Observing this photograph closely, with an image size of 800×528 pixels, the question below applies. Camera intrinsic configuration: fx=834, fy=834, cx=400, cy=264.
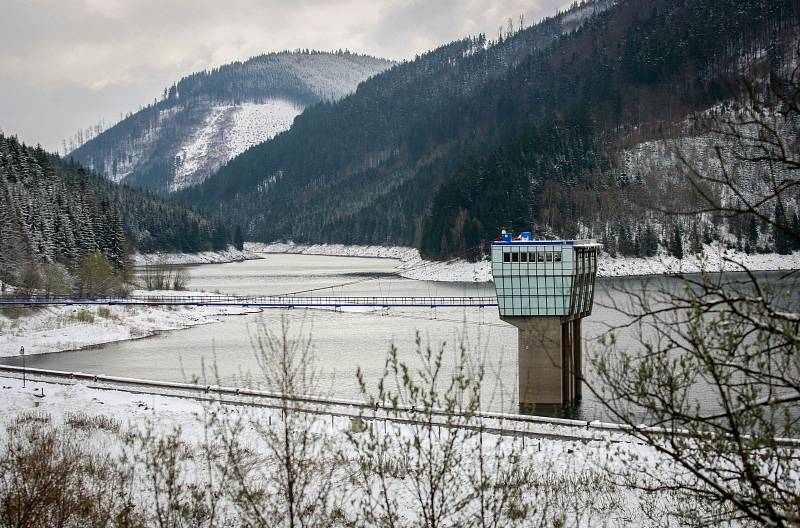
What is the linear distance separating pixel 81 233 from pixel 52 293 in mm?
22882

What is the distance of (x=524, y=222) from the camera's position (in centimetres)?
14475

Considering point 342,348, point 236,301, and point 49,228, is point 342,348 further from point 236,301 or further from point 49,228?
point 49,228

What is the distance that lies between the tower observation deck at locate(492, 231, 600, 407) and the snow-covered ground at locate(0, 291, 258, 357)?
134 ft

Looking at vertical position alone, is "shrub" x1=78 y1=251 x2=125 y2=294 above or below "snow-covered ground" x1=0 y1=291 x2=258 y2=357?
above

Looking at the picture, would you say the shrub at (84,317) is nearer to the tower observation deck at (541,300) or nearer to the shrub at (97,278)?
the shrub at (97,278)

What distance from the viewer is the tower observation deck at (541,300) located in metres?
41.8

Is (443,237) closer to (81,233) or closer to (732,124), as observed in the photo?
(81,233)

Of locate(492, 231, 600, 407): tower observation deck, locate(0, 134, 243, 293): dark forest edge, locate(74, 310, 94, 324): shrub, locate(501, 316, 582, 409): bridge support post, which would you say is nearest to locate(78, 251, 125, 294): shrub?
locate(0, 134, 243, 293): dark forest edge

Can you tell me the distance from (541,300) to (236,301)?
57.2m

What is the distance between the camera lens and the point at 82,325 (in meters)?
73.6

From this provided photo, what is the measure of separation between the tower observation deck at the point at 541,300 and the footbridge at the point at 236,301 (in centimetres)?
2288

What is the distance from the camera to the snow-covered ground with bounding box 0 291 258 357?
221 feet

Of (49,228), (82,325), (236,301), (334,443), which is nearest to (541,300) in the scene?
(334,443)

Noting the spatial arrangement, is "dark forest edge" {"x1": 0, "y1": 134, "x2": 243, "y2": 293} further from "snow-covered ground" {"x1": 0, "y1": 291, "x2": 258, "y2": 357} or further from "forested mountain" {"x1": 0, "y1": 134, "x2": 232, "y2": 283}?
"snow-covered ground" {"x1": 0, "y1": 291, "x2": 258, "y2": 357}
